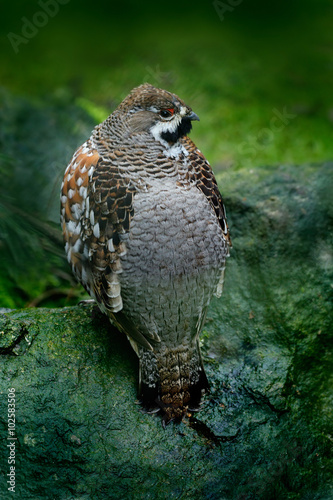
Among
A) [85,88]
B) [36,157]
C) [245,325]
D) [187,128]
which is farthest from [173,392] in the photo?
[85,88]

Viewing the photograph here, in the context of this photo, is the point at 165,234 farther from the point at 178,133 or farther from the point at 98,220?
the point at 178,133

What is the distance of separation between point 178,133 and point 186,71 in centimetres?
627

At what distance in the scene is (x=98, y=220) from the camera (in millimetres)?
3695

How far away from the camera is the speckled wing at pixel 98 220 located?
362 cm

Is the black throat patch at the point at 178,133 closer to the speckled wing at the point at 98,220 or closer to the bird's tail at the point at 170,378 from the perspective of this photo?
the speckled wing at the point at 98,220

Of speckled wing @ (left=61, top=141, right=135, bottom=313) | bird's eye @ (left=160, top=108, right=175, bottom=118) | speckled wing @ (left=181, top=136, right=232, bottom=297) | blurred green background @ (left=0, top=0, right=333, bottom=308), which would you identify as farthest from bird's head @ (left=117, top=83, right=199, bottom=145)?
blurred green background @ (left=0, top=0, right=333, bottom=308)

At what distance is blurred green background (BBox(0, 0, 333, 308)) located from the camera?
262 inches

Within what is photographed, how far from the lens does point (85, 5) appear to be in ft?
28.0

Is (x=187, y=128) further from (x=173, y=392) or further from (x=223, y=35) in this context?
(x=223, y=35)

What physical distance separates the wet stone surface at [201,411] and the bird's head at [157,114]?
1.47 meters

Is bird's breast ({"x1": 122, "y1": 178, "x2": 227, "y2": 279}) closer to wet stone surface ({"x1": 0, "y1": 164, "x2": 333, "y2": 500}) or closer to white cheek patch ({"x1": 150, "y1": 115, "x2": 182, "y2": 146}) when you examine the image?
white cheek patch ({"x1": 150, "y1": 115, "x2": 182, "y2": 146})

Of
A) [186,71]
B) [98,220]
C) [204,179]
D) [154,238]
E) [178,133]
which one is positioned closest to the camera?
[154,238]

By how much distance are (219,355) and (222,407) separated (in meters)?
0.46

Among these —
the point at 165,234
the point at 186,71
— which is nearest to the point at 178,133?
the point at 165,234
